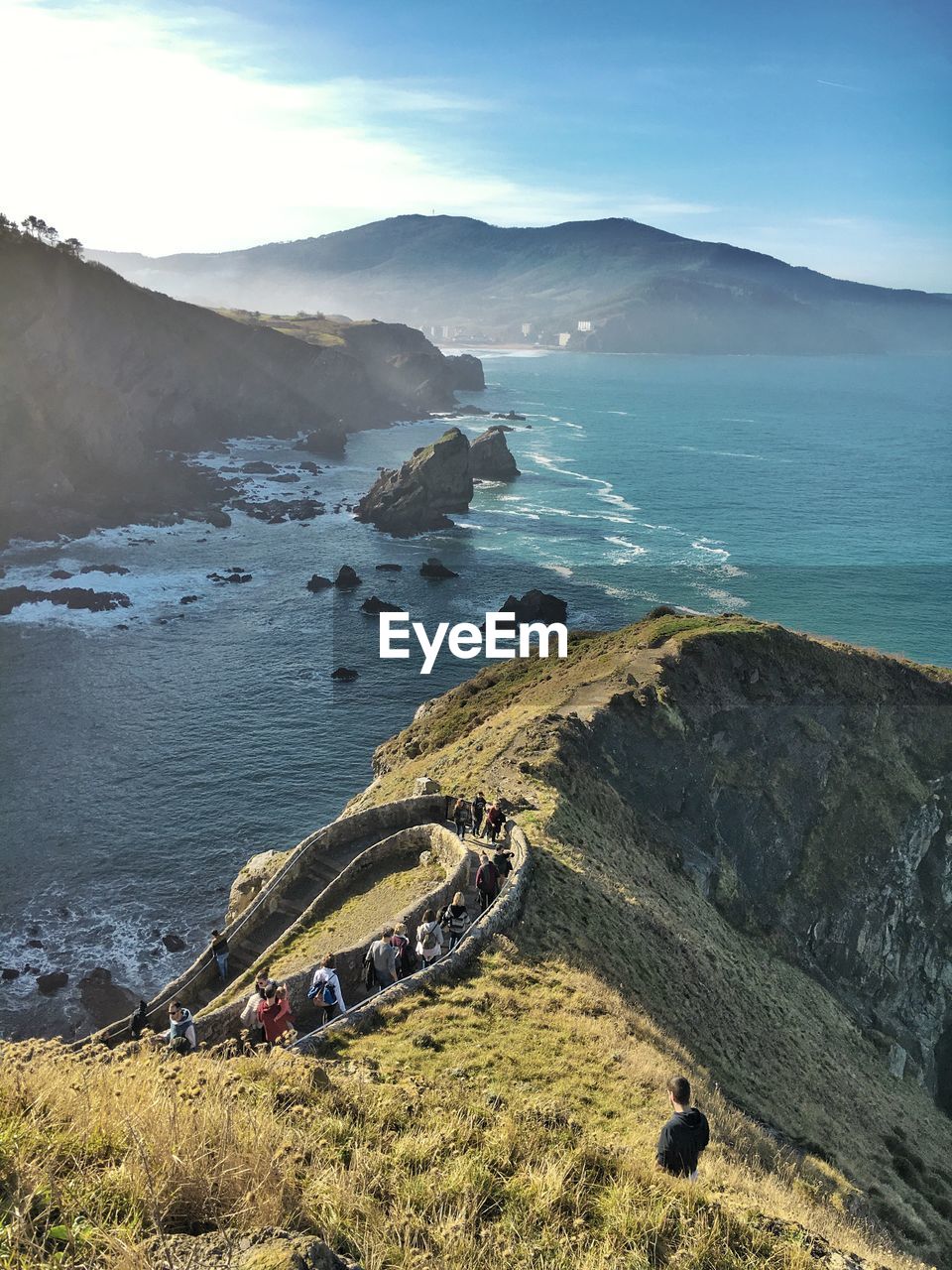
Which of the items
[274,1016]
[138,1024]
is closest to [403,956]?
[274,1016]

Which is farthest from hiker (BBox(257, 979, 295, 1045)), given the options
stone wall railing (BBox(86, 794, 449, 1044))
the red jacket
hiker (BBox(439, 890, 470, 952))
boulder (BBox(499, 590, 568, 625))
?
boulder (BBox(499, 590, 568, 625))

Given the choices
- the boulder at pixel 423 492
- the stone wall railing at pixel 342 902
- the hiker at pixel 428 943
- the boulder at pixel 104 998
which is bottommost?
the boulder at pixel 104 998

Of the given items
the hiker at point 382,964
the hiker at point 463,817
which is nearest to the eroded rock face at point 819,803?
the hiker at point 463,817

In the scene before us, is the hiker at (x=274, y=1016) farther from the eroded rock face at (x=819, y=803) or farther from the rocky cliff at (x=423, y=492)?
the rocky cliff at (x=423, y=492)

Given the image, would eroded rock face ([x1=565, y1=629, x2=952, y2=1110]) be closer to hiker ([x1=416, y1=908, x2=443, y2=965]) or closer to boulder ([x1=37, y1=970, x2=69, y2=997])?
hiker ([x1=416, y1=908, x2=443, y2=965])

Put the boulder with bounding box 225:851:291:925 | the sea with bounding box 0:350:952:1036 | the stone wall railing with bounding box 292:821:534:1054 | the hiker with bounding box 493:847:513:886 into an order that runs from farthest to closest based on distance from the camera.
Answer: the sea with bounding box 0:350:952:1036
the boulder with bounding box 225:851:291:925
the hiker with bounding box 493:847:513:886
the stone wall railing with bounding box 292:821:534:1054

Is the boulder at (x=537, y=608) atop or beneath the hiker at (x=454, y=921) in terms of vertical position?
beneath
